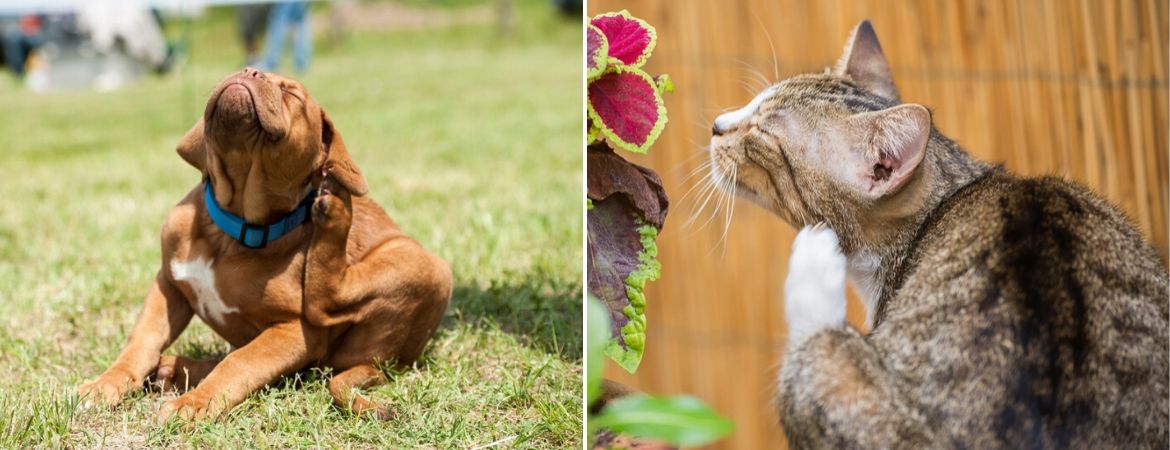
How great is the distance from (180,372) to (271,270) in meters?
0.48

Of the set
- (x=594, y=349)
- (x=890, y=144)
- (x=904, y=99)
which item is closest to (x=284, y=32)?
(x=904, y=99)

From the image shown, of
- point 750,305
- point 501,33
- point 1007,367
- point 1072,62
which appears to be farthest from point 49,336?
point 501,33

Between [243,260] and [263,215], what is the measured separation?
13 cm

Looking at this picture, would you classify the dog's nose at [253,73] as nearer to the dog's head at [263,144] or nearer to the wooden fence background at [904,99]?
the dog's head at [263,144]

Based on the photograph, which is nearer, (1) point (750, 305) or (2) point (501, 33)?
(1) point (750, 305)

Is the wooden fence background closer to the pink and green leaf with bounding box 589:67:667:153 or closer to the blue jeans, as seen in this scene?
the pink and green leaf with bounding box 589:67:667:153

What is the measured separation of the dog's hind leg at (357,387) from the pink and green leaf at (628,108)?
0.95 meters

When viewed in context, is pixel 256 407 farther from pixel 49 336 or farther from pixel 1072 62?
pixel 1072 62

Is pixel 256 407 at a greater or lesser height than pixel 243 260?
lesser

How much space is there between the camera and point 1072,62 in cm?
365

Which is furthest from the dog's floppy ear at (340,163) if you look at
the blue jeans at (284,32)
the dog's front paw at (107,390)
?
the blue jeans at (284,32)

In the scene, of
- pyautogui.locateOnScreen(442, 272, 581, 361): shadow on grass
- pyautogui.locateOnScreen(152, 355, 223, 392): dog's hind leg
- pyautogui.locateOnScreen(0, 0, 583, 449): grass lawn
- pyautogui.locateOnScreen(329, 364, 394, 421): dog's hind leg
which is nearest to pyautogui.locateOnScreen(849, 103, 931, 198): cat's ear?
pyautogui.locateOnScreen(0, 0, 583, 449): grass lawn

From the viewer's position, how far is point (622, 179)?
2.66 metres

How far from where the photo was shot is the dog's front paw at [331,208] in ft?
9.66
